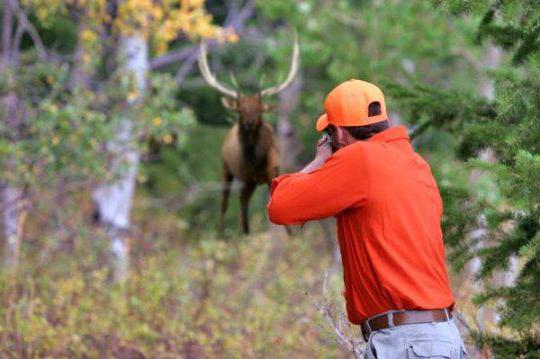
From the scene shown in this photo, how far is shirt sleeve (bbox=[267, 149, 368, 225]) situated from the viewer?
4.20 meters

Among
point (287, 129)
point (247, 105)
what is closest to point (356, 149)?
point (247, 105)

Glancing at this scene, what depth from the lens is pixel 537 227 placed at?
16.9ft

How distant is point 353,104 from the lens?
4410mm

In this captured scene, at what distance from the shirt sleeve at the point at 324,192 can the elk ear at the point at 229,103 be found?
10.9 feet

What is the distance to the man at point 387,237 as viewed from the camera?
165 inches

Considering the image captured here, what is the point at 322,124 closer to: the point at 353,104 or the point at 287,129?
the point at 353,104

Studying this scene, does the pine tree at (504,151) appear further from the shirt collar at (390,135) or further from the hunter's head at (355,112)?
the hunter's head at (355,112)

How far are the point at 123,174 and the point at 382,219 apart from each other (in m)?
8.29

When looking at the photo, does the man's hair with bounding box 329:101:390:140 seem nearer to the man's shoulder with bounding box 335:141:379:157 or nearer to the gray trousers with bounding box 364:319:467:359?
the man's shoulder with bounding box 335:141:379:157

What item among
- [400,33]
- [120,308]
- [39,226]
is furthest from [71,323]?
[400,33]

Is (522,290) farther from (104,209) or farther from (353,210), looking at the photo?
(104,209)

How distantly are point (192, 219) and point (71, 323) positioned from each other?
13.9 m

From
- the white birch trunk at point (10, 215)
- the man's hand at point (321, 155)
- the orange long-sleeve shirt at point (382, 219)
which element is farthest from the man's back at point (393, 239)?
the white birch trunk at point (10, 215)

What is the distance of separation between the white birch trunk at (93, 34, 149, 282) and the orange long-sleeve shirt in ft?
24.2
